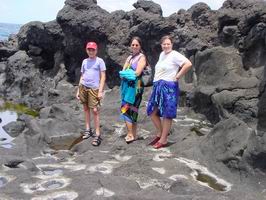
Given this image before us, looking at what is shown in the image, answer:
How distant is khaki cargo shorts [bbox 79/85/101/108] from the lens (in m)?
12.2

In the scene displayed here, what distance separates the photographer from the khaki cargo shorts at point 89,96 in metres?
12.2

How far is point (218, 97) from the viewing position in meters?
14.7

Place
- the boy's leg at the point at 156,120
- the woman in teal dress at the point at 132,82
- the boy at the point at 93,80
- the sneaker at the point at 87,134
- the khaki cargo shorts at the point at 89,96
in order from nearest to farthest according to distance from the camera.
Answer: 1. the woman in teal dress at the point at 132,82
2. the boy's leg at the point at 156,120
3. the boy at the point at 93,80
4. the khaki cargo shorts at the point at 89,96
5. the sneaker at the point at 87,134

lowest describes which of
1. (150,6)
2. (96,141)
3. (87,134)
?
(96,141)

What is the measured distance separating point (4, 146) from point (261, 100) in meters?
7.45

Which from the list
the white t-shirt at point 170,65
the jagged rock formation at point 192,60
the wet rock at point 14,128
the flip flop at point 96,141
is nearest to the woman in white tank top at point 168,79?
the white t-shirt at point 170,65

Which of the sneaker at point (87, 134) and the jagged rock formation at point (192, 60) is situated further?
the sneaker at point (87, 134)

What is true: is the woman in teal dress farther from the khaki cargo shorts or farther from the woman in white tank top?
the khaki cargo shorts

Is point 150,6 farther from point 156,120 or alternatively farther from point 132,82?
point 156,120

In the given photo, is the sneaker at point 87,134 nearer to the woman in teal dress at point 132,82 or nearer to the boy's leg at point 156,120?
the woman in teal dress at point 132,82

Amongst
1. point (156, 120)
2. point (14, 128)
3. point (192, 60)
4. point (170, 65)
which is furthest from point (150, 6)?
point (170, 65)

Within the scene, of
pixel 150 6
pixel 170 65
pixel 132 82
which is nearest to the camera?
pixel 170 65

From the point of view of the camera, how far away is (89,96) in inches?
484

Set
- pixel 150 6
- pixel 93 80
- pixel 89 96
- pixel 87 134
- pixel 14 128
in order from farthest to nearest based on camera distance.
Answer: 1. pixel 150 6
2. pixel 14 128
3. pixel 87 134
4. pixel 89 96
5. pixel 93 80
